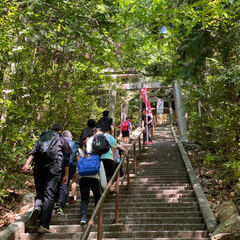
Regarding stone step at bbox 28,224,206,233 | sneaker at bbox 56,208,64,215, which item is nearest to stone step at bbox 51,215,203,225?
sneaker at bbox 56,208,64,215

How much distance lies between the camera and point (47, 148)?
3.69m

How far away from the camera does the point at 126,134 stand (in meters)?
10.9

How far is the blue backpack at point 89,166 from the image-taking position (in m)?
3.88

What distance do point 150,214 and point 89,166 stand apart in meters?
1.56

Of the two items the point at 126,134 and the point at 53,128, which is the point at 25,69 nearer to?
the point at 53,128

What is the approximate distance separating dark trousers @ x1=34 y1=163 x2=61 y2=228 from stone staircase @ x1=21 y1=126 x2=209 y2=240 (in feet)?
1.03

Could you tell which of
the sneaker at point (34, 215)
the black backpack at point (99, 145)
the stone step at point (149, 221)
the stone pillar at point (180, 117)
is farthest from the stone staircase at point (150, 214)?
the stone pillar at point (180, 117)

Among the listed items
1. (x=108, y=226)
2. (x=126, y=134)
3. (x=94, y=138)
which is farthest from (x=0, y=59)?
(x=126, y=134)

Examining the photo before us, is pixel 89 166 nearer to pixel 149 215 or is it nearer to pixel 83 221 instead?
pixel 83 221

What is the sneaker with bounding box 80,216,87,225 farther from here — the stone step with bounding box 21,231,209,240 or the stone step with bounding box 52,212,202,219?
the stone step with bounding box 52,212,202,219

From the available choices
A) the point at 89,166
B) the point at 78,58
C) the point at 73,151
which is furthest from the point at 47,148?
the point at 78,58

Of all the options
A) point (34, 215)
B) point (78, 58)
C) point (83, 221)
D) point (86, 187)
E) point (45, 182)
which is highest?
point (78, 58)

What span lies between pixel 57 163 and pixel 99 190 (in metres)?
0.84

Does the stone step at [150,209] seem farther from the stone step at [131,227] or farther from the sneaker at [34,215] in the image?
the sneaker at [34,215]
